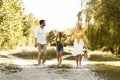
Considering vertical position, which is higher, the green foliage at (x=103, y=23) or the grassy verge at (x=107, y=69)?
the green foliage at (x=103, y=23)

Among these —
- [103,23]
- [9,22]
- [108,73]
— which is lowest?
[108,73]

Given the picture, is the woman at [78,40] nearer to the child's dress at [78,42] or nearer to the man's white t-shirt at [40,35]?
the child's dress at [78,42]

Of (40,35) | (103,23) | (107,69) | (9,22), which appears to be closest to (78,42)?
(107,69)

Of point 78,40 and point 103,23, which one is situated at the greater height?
point 103,23

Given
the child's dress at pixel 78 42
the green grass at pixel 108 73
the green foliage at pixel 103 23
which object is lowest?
the green grass at pixel 108 73

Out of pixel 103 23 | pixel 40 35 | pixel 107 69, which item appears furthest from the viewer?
pixel 103 23

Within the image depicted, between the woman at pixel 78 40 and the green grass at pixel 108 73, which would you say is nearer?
the green grass at pixel 108 73

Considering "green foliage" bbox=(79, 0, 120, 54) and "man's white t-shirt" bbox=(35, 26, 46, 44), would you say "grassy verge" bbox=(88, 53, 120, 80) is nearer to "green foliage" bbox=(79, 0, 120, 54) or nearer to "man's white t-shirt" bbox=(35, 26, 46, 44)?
"man's white t-shirt" bbox=(35, 26, 46, 44)

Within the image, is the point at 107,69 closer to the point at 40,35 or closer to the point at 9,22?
the point at 40,35

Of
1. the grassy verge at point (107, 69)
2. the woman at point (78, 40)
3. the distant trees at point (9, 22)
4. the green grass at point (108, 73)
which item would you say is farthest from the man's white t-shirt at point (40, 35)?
the distant trees at point (9, 22)

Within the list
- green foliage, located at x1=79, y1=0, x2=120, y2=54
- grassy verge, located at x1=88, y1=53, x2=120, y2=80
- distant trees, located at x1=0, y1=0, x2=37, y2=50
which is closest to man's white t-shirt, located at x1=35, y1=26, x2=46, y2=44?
grassy verge, located at x1=88, y1=53, x2=120, y2=80

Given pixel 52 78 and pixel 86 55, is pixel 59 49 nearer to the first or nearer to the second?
pixel 86 55

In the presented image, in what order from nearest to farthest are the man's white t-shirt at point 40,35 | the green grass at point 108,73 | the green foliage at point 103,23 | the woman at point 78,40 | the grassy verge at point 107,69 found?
1. the green grass at point 108,73
2. the grassy verge at point 107,69
3. the woman at point 78,40
4. the man's white t-shirt at point 40,35
5. the green foliage at point 103,23

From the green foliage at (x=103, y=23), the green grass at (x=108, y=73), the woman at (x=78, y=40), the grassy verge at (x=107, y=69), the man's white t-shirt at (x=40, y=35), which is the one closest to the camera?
the green grass at (x=108, y=73)
